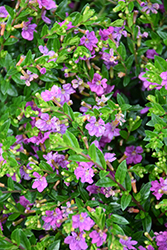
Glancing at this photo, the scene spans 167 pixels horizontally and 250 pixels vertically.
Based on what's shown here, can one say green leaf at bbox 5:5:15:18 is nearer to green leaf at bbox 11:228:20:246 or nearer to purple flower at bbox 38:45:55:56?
purple flower at bbox 38:45:55:56

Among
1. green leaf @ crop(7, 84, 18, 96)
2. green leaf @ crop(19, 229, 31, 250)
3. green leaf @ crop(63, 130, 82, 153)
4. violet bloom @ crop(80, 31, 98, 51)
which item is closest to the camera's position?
green leaf @ crop(63, 130, 82, 153)

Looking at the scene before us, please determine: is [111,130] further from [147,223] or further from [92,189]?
[147,223]

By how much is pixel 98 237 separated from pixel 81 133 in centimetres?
45

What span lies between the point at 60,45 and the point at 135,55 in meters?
0.40

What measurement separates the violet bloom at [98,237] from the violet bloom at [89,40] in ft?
2.74

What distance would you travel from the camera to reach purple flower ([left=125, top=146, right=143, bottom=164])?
4.64 feet

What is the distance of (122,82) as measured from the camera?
5.23 ft

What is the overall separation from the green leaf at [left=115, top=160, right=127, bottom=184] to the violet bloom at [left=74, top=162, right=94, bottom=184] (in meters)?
0.11

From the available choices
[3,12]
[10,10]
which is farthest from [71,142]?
[3,12]

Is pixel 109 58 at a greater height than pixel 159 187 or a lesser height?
greater

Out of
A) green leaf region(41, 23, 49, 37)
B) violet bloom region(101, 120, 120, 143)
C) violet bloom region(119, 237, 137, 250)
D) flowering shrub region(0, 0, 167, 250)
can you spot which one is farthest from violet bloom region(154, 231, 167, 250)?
green leaf region(41, 23, 49, 37)

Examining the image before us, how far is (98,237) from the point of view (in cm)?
117

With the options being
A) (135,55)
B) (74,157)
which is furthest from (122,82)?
(74,157)

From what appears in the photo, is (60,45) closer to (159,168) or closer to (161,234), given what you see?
→ (159,168)
